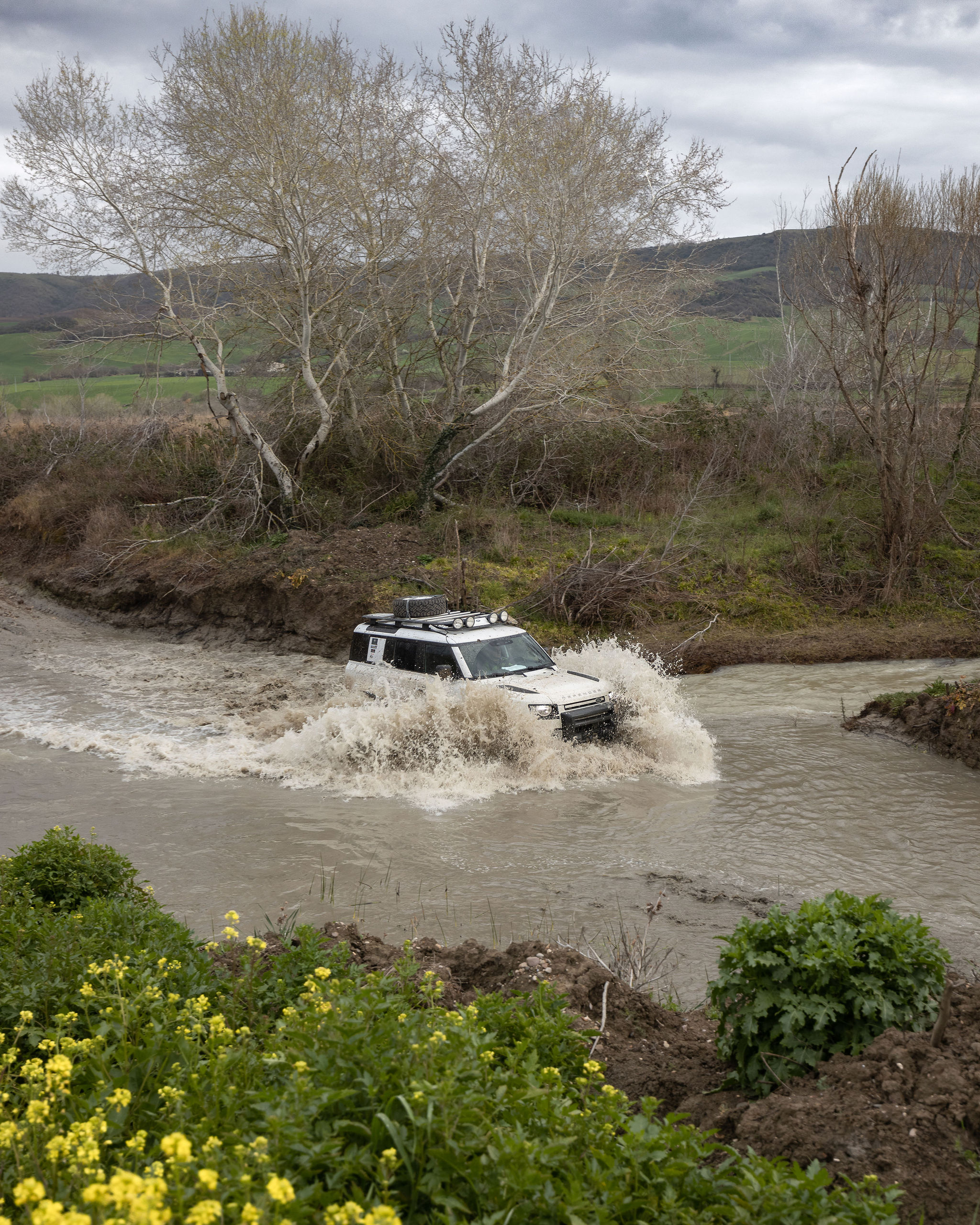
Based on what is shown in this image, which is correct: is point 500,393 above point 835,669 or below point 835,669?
above

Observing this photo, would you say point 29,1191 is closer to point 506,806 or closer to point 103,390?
point 506,806

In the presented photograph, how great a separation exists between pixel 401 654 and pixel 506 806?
309 centimetres

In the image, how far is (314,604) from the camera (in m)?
21.3

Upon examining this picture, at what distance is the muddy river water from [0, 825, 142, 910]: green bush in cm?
83

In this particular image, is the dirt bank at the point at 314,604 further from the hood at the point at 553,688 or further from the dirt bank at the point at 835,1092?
the dirt bank at the point at 835,1092

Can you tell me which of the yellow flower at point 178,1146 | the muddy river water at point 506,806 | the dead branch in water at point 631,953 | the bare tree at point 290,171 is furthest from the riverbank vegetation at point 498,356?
the yellow flower at point 178,1146

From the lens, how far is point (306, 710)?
15.0m

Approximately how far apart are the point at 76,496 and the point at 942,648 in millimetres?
24444

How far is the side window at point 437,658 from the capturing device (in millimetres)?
12492

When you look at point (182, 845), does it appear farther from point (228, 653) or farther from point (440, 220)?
point (440, 220)

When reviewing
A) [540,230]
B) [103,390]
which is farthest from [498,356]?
[103,390]

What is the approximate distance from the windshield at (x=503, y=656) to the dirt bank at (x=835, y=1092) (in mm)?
6909

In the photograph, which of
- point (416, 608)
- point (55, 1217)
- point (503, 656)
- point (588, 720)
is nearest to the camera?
point (55, 1217)

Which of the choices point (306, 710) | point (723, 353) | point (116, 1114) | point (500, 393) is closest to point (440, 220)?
point (500, 393)
